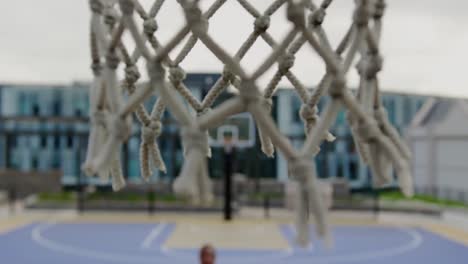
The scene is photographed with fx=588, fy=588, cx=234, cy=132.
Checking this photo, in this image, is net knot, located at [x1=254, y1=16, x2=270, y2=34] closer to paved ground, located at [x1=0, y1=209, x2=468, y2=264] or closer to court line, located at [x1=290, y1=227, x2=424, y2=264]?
paved ground, located at [x1=0, y1=209, x2=468, y2=264]

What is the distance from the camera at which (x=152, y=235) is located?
12.4m

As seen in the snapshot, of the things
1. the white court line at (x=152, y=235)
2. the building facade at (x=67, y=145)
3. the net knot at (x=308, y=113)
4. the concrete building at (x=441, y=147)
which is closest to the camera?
the net knot at (x=308, y=113)

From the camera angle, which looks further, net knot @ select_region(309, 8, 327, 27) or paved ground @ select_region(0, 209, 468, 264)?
paved ground @ select_region(0, 209, 468, 264)

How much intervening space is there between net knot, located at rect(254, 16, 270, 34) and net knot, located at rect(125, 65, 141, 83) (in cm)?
37

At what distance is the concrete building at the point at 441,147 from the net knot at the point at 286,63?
19076 mm

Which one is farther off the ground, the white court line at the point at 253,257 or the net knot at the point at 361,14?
the net knot at the point at 361,14

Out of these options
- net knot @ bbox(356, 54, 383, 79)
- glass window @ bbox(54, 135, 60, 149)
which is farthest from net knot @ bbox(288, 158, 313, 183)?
glass window @ bbox(54, 135, 60, 149)

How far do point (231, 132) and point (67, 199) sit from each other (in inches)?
243

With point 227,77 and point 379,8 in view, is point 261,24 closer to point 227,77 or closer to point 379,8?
point 227,77

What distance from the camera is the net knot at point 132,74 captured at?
1.58m

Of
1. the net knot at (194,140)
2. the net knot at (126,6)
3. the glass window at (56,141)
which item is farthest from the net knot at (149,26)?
the glass window at (56,141)

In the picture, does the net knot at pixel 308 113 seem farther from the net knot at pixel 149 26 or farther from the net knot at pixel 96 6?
the net knot at pixel 96 6

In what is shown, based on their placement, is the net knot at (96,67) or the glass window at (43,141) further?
the glass window at (43,141)

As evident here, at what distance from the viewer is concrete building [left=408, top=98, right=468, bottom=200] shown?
68.8ft
